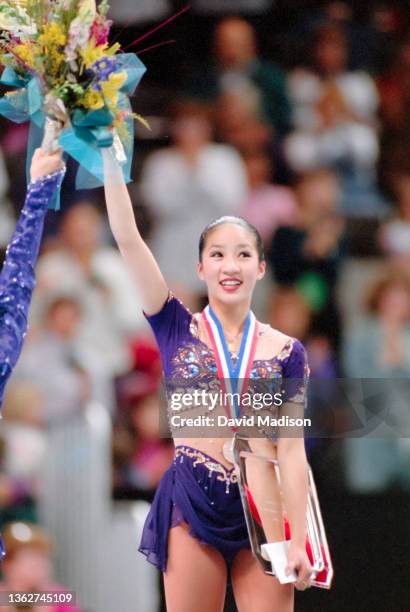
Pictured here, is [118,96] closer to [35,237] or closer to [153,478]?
[35,237]

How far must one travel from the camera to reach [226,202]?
20.3ft

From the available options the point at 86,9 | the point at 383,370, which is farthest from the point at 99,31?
the point at 383,370

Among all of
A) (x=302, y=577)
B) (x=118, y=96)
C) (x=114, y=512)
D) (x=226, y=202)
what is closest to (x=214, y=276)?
(x=118, y=96)

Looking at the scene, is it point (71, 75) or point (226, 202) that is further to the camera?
point (226, 202)

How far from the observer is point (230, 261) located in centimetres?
393

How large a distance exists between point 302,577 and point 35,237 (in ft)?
4.17

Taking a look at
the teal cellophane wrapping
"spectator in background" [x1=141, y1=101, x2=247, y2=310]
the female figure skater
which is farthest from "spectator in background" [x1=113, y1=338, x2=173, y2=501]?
the teal cellophane wrapping

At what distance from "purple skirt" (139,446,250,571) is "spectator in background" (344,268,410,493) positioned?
187cm

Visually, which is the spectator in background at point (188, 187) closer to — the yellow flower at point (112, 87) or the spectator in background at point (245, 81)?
the spectator in background at point (245, 81)

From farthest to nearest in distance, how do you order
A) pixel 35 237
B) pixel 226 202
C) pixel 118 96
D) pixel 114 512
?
pixel 226 202, pixel 114 512, pixel 118 96, pixel 35 237

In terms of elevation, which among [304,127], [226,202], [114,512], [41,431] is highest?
[304,127]

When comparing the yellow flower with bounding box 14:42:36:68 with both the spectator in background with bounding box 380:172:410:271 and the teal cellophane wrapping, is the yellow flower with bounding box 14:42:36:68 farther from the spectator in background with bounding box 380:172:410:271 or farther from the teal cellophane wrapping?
the spectator in background with bounding box 380:172:410:271

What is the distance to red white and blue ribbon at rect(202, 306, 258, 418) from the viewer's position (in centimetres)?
388

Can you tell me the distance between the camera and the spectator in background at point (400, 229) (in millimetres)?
6324
